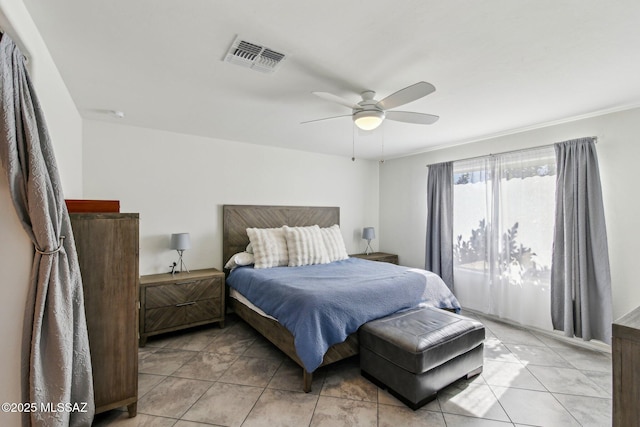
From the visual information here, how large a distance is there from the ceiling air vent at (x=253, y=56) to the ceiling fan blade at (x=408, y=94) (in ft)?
2.63

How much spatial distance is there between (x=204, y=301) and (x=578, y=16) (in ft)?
12.6

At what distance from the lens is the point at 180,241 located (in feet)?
10.8

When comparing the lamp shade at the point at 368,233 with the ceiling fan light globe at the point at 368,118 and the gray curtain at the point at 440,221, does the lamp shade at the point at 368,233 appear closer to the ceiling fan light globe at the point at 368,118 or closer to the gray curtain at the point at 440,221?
the gray curtain at the point at 440,221

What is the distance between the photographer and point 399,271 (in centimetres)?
328

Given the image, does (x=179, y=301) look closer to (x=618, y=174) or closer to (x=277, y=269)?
(x=277, y=269)

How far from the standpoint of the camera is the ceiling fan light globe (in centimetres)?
222

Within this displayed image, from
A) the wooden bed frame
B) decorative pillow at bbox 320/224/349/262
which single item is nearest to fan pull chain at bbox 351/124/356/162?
the wooden bed frame

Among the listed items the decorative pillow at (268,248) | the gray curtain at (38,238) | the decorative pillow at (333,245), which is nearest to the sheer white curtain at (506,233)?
the decorative pillow at (333,245)

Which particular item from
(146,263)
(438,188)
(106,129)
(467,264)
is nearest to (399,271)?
(467,264)

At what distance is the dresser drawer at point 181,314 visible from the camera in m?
2.97

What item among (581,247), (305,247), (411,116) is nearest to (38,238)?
(411,116)

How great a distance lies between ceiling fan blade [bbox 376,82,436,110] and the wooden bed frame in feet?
6.27

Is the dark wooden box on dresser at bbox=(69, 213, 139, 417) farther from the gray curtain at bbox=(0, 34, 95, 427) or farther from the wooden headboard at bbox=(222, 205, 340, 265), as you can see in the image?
the wooden headboard at bbox=(222, 205, 340, 265)

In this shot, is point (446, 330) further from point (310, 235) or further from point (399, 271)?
point (310, 235)
